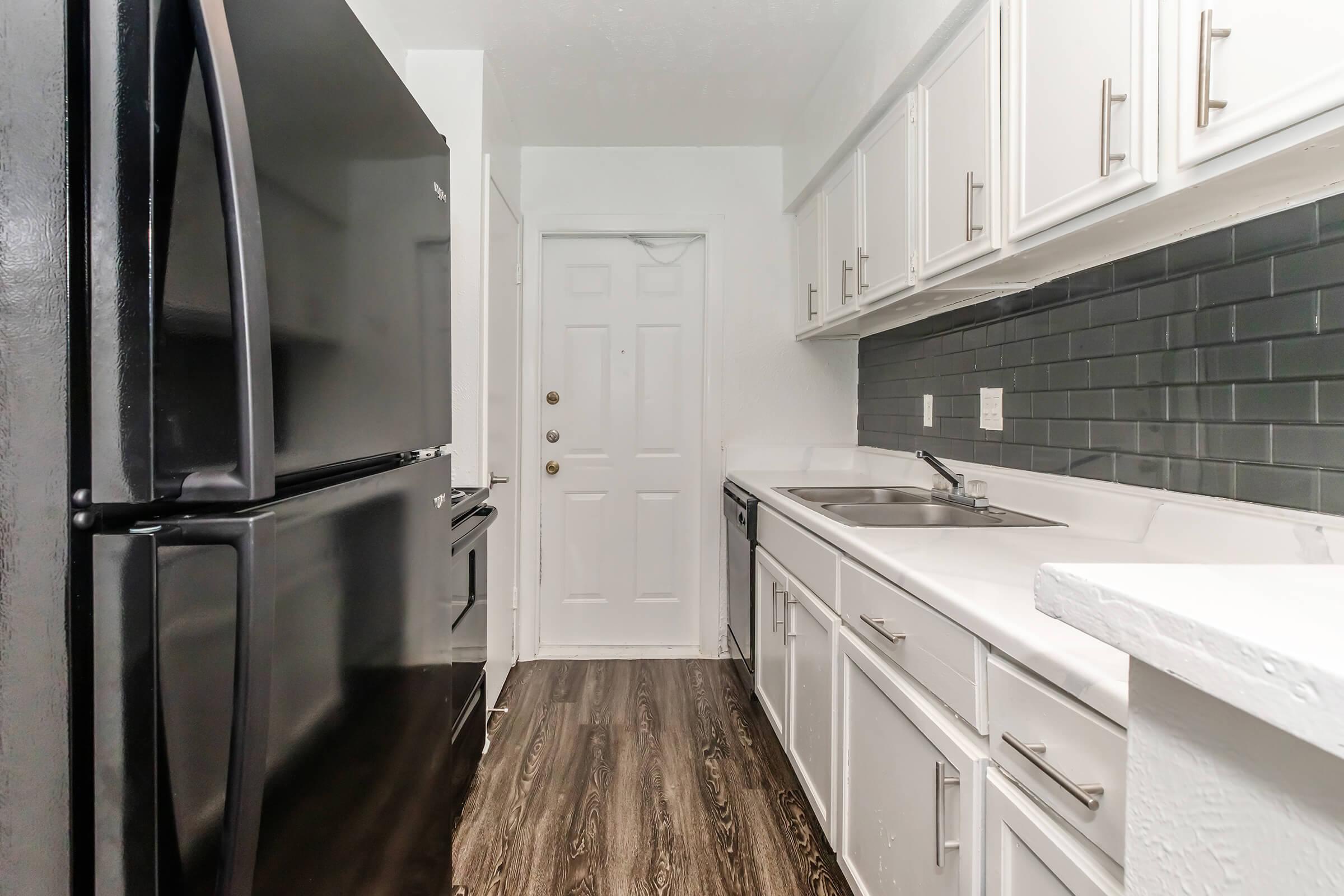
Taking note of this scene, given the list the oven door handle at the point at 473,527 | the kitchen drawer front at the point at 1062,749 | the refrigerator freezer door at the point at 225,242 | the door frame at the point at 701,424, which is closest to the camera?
the refrigerator freezer door at the point at 225,242

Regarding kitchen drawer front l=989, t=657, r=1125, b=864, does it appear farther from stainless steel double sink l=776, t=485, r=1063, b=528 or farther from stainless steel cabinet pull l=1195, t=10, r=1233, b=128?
stainless steel cabinet pull l=1195, t=10, r=1233, b=128

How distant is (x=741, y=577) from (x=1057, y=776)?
1.99 m

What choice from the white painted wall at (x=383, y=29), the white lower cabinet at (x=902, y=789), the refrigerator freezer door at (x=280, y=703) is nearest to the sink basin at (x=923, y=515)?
the white lower cabinet at (x=902, y=789)

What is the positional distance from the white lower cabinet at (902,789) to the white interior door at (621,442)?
1.75 m

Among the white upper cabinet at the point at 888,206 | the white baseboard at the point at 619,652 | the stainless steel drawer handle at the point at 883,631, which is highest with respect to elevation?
the white upper cabinet at the point at 888,206

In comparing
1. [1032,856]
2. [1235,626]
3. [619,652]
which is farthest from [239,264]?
[619,652]

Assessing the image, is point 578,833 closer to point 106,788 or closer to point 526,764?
point 526,764

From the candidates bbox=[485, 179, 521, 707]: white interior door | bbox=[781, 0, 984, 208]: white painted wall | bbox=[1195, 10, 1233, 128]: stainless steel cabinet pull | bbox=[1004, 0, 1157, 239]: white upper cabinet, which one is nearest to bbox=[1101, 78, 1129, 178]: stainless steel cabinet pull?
bbox=[1004, 0, 1157, 239]: white upper cabinet

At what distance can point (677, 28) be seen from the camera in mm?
2180

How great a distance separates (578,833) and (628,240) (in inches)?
97.2

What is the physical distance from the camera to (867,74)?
79.9 inches

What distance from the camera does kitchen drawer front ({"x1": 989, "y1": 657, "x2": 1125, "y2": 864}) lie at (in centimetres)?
71

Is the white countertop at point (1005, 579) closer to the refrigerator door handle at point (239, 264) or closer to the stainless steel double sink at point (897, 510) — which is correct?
the stainless steel double sink at point (897, 510)

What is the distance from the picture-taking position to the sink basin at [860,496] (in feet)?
7.72
